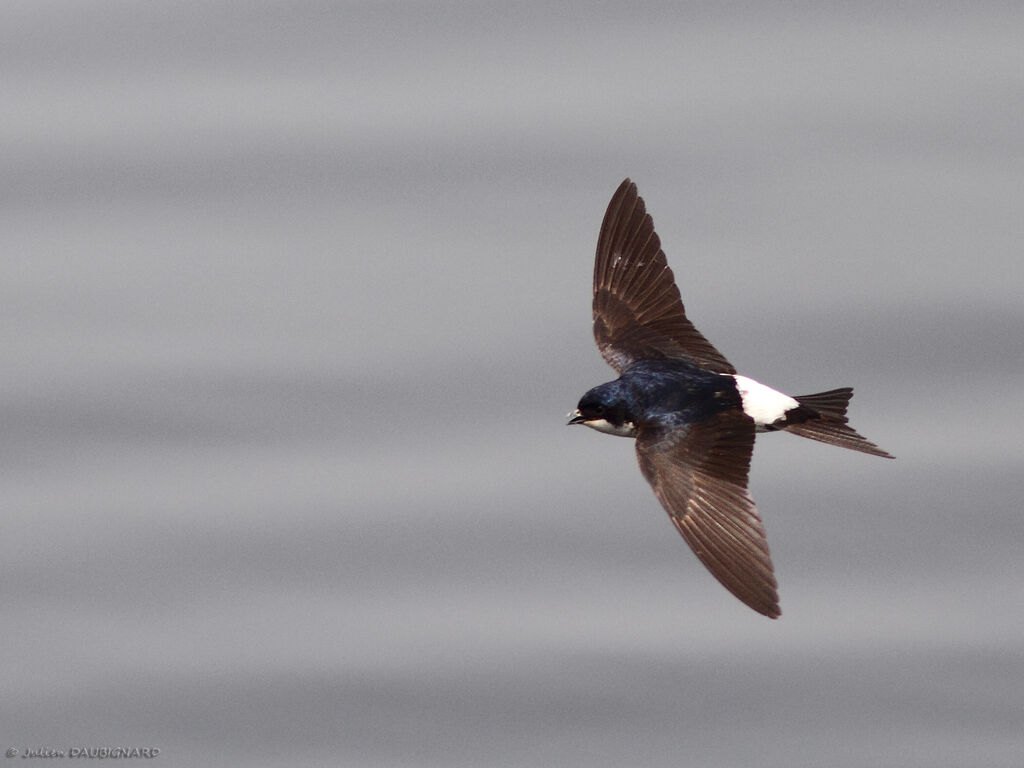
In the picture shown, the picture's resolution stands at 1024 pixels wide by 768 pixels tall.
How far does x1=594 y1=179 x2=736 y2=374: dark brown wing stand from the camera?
558cm

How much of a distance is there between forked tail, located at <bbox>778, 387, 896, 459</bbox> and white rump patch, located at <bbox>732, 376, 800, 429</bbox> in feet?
0.07

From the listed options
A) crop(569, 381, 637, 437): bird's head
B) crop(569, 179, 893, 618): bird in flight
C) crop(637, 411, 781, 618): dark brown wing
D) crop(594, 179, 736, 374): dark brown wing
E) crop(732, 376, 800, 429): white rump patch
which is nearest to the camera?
crop(637, 411, 781, 618): dark brown wing

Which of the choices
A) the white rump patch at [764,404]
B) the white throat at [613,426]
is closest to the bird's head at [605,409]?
the white throat at [613,426]

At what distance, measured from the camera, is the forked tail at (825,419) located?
5156 millimetres

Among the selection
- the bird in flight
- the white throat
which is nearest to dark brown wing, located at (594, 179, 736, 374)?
the bird in flight

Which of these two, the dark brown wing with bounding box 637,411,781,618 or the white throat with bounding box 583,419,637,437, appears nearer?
the dark brown wing with bounding box 637,411,781,618

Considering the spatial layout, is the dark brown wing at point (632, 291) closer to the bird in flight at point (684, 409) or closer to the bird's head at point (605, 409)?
the bird in flight at point (684, 409)

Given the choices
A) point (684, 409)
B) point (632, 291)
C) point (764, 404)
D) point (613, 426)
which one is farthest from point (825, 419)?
point (632, 291)

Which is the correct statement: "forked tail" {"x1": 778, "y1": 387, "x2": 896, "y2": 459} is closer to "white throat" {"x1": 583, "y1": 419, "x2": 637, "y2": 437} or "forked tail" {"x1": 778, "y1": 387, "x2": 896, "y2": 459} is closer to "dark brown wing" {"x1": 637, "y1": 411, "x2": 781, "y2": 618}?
"dark brown wing" {"x1": 637, "y1": 411, "x2": 781, "y2": 618}

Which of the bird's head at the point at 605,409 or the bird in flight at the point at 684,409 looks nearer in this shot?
the bird in flight at the point at 684,409

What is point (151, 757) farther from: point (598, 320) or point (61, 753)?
point (598, 320)

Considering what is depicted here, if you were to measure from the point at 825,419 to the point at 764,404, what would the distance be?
0.16 metres

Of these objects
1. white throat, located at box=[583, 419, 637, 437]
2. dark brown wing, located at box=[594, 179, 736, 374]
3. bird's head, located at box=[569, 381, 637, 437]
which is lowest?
white throat, located at box=[583, 419, 637, 437]

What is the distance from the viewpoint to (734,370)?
214 inches
